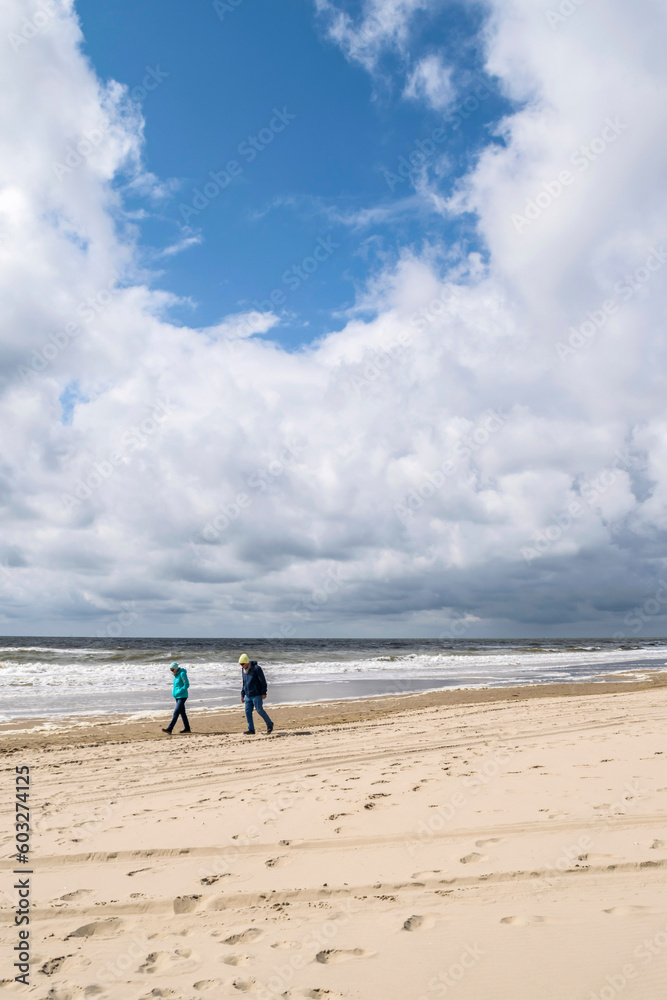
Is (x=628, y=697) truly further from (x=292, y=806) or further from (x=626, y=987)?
(x=626, y=987)

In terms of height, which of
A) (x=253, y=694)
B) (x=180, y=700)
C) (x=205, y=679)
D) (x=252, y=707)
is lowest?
(x=205, y=679)

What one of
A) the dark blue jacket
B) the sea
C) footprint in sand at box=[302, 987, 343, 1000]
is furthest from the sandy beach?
the sea

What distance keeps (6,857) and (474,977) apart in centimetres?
465

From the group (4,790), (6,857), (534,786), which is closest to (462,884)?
(534,786)

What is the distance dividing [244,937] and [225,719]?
1290 centimetres

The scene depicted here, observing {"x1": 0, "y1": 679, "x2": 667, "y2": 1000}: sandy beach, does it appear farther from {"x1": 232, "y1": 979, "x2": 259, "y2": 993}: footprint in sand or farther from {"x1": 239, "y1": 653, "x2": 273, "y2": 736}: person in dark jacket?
{"x1": 239, "y1": 653, "x2": 273, "y2": 736}: person in dark jacket

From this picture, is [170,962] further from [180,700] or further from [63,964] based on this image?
[180,700]

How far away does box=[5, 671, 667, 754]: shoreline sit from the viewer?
13.2 metres

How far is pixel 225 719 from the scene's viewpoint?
A: 634 inches

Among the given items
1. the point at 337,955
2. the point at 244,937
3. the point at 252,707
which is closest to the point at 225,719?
the point at 252,707

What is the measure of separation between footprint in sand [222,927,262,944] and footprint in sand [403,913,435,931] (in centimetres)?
100

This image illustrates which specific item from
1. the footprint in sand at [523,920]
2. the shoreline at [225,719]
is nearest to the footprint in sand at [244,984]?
the footprint in sand at [523,920]

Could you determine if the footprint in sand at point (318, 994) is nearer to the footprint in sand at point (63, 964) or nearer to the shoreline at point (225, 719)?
the footprint in sand at point (63, 964)

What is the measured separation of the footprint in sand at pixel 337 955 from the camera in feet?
11.5
